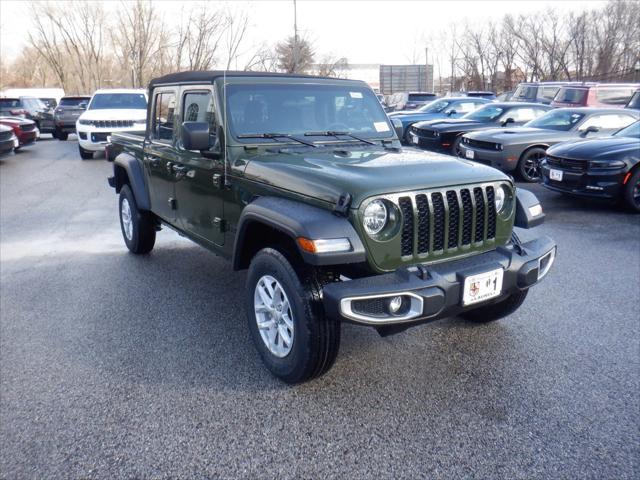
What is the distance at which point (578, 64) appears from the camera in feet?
141

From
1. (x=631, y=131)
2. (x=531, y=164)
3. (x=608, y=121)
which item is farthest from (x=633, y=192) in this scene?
(x=608, y=121)

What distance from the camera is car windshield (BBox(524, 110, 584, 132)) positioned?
10664 mm

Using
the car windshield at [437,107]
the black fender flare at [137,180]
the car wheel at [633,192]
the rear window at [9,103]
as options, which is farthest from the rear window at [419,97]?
the black fender flare at [137,180]

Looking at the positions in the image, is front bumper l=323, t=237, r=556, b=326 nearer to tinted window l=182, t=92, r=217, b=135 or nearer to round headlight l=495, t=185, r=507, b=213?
round headlight l=495, t=185, r=507, b=213

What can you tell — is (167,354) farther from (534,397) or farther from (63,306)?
(534,397)

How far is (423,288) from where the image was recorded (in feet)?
9.53

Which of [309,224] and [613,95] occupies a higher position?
[613,95]

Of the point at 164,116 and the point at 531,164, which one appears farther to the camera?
the point at 531,164

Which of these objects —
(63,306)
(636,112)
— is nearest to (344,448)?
(63,306)

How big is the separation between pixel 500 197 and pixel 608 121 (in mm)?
8417

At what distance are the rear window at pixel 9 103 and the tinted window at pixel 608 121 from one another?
74.4 ft

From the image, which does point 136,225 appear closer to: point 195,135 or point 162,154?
point 162,154

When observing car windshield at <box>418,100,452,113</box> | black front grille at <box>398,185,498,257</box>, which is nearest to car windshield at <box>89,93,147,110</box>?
car windshield at <box>418,100,452,113</box>

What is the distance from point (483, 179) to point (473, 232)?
33cm
